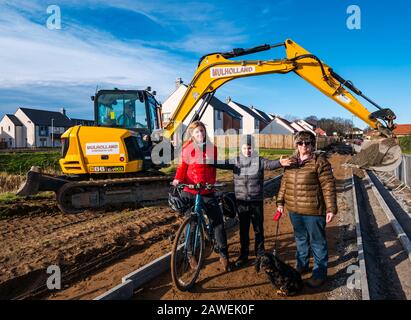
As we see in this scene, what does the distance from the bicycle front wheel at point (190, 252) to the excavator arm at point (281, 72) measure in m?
5.89

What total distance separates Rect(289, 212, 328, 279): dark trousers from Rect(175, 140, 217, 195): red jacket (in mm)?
1271

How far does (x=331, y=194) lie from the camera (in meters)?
4.26

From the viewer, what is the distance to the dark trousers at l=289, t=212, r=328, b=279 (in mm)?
4414

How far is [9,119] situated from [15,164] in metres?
45.8

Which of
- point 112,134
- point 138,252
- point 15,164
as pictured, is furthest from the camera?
point 15,164

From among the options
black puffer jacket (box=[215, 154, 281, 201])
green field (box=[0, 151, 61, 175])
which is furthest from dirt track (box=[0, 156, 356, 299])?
green field (box=[0, 151, 61, 175])

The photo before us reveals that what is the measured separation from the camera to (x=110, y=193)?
900 cm

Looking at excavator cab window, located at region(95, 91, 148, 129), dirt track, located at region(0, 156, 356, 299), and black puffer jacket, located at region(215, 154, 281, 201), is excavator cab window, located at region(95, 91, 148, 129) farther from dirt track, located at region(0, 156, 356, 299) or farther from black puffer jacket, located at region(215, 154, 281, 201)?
black puffer jacket, located at region(215, 154, 281, 201)

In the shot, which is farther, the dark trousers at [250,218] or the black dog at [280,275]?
the dark trousers at [250,218]

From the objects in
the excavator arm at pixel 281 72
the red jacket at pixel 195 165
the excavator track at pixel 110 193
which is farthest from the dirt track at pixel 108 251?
the excavator arm at pixel 281 72

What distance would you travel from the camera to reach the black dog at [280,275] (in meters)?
4.22

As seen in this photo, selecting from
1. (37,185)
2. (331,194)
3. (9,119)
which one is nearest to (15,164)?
(37,185)

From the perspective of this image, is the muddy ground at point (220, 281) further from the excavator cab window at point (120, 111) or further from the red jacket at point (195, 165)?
the excavator cab window at point (120, 111)

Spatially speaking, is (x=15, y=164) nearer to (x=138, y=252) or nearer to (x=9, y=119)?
(x=138, y=252)
